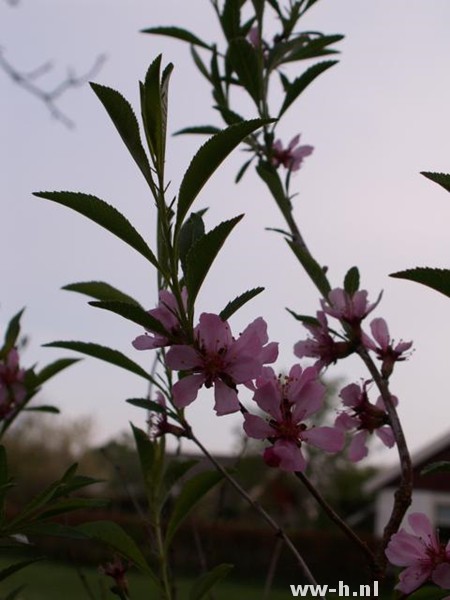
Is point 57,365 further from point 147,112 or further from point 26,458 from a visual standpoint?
point 26,458

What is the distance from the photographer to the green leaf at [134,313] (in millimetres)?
811

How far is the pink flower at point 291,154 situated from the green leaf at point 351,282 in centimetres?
55

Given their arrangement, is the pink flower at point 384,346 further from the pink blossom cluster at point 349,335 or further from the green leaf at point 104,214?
the green leaf at point 104,214

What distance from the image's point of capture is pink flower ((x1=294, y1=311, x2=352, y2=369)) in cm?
114

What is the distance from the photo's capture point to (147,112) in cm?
83

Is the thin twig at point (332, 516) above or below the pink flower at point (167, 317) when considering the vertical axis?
below

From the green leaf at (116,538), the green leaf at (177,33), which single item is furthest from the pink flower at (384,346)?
the green leaf at (177,33)

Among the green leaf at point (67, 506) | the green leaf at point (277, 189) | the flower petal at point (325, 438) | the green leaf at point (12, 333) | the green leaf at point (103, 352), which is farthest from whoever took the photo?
the green leaf at point (12, 333)

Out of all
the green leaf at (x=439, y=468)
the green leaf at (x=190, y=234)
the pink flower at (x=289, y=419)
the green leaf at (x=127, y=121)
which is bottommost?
the green leaf at (x=439, y=468)

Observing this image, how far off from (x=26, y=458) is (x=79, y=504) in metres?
40.6

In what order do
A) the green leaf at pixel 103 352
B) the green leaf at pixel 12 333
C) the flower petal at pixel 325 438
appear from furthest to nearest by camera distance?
the green leaf at pixel 12 333
the green leaf at pixel 103 352
the flower petal at pixel 325 438

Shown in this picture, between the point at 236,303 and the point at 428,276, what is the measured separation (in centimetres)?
21

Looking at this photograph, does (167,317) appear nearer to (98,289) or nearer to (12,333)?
(98,289)

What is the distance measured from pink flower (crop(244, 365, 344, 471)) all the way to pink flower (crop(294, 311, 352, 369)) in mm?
196
